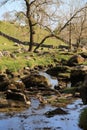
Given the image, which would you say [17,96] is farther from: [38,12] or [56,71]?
[38,12]

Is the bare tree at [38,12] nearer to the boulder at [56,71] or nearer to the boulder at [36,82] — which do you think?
the boulder at [56,71]

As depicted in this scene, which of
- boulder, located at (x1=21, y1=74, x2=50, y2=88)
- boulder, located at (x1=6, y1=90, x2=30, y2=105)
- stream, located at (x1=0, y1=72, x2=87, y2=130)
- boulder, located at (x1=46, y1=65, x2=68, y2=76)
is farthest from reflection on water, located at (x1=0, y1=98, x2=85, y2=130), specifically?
boulder, located at (x1=46, y1=65, x2=68, y2=76)

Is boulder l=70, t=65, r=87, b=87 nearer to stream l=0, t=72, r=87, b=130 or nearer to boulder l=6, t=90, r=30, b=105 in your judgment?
boulder l=6, t=90, r=30, b=105

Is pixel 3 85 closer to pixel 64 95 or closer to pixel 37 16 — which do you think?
pixel 64 95

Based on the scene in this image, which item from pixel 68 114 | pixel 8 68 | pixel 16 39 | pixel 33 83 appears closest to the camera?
pixel 68 114

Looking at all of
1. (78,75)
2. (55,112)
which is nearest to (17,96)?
(55,112)

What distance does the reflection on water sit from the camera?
17.1m

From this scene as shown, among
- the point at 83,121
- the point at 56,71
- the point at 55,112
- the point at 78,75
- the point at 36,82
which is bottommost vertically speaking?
the point at 56,71

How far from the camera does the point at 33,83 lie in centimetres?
2909

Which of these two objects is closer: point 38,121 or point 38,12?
point 38,121

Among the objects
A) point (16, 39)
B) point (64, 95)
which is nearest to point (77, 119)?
point (64, 95)

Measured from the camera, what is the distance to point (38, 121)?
18.2 metres

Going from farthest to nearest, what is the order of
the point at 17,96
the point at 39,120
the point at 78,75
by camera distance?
the point at 78,75
the point at 17,96
the point at 39,120

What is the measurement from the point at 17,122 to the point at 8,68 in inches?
736
